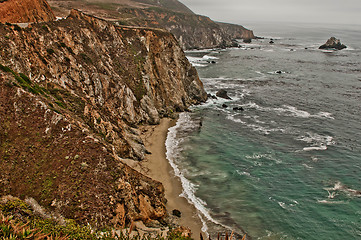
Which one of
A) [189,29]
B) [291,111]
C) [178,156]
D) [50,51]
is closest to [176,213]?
[178,156]

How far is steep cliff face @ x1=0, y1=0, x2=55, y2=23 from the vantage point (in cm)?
3832

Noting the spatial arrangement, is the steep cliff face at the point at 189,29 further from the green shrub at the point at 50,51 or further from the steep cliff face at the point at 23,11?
the green shrub at the point at 50,51

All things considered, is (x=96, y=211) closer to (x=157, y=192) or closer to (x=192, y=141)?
(x=157, y=192)

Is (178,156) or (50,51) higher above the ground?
(50,51)

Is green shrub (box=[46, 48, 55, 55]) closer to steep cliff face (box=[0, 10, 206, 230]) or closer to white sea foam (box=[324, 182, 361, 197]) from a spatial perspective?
steep cliff face (box=[0, 10, 206, 230])

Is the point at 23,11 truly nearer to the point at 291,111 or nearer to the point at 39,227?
the point at 39,227

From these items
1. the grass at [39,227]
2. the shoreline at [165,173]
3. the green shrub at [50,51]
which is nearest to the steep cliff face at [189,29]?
the green shrub at [50,51]

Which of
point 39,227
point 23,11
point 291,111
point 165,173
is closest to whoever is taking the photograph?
point 39,227

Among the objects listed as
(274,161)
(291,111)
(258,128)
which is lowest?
(274,161)

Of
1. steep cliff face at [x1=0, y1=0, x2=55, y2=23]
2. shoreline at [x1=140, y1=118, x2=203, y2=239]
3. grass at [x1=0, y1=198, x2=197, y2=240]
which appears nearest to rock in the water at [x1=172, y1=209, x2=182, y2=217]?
shoreline at [x1=140, y1=118, x2=203, y2=239]

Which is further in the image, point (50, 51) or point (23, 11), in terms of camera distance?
point (23, 11)

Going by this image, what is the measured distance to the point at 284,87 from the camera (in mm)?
80125

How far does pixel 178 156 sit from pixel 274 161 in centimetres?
1387

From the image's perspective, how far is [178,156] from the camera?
36812 mm
